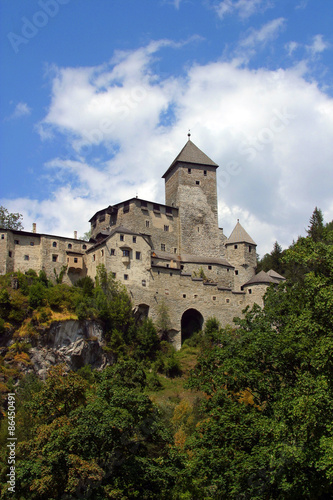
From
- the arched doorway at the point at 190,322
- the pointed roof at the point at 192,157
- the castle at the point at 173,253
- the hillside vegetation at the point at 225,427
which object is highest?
the pointed roof at the point at 192,157

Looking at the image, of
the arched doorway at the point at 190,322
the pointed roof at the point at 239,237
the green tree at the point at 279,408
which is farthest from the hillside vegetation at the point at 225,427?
the pointed roof at the point at 239,237

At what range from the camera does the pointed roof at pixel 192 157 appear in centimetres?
7800

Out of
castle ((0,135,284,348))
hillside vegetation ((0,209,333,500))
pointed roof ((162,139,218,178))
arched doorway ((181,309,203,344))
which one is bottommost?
hillside vegetation ((0,209,333,500))

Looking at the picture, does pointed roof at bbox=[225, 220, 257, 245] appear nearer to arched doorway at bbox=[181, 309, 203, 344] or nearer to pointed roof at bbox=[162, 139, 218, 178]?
pointed roof at bbox=[162, 139, 218, 178]

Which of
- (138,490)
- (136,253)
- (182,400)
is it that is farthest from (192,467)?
(136,253)

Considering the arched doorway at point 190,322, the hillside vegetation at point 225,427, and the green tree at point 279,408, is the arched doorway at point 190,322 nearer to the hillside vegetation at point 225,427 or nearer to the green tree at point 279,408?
the hillside vegetation at point 225,427

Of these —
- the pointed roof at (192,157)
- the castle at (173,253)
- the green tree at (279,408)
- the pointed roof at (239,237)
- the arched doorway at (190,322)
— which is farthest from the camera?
the pointed roof at (192,157)

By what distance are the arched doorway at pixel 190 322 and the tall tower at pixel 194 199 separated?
912 cm

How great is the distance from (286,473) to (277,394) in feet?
11.2

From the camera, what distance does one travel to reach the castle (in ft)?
199

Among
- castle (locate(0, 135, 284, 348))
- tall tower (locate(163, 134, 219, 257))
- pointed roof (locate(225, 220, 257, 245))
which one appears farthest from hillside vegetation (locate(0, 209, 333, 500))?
pointed roof (locate(225, 220, 257, 245))

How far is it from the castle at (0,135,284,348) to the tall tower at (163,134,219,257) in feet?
0.45

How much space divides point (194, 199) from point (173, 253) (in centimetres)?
913

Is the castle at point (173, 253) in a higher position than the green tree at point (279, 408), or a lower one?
higher
